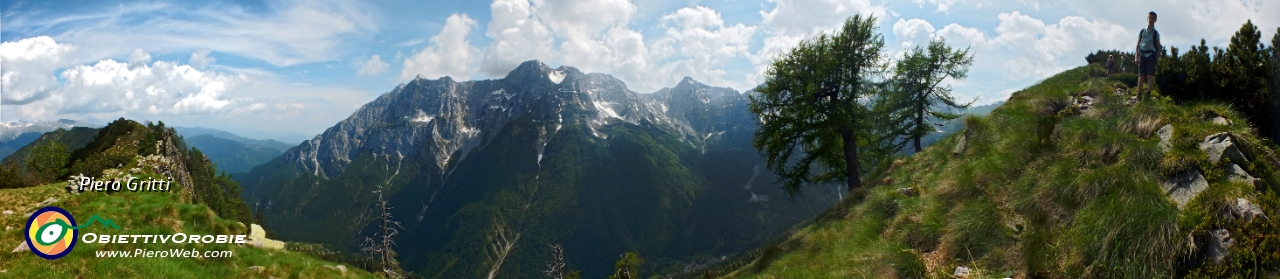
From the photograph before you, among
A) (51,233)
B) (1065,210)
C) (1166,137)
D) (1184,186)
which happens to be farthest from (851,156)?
(51,233)

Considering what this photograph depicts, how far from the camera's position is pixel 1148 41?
14586 mm

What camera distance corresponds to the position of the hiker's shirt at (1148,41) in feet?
47.3

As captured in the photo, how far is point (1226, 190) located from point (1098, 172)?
5.94ft

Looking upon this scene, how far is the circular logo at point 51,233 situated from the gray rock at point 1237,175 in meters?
25.0

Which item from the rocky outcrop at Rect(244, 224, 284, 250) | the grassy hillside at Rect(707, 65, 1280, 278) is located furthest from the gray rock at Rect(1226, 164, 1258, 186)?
the rocky outcrop at Rect(244, 224, 284, 250)

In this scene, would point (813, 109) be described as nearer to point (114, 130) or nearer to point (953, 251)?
point (953, 251)

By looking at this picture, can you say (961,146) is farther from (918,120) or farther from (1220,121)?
(918,120)

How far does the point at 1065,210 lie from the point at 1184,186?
5.38ft

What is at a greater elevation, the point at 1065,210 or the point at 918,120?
the point at 918,120

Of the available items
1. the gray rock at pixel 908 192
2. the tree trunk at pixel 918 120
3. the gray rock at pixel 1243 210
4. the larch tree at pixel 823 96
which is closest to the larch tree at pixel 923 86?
the tree trunk at pixel 918 120

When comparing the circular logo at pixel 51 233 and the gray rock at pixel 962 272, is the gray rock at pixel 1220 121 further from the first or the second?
the circular logo at pixel 51 233

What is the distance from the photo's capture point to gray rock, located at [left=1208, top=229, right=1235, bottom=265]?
259 inches

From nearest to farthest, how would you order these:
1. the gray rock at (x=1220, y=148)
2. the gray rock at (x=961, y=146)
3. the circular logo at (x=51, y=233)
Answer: the gray rock at (x=1220, y=148)
the circular logo at (x=51, y=233)
the gray rock at (x=961, y=146)

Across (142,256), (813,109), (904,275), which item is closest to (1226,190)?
(904,275)
